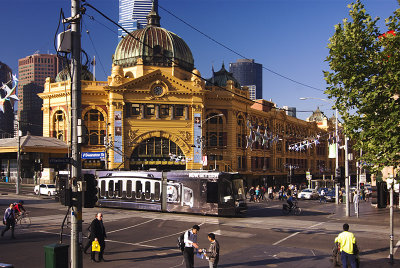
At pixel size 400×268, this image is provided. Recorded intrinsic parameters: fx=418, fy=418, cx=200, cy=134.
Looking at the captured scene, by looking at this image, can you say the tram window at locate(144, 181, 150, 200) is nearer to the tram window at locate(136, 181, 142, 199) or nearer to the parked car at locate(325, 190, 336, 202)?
the tram window at locate(136, 181, 142, 199)

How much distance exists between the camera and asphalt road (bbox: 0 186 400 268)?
16125 millimetres

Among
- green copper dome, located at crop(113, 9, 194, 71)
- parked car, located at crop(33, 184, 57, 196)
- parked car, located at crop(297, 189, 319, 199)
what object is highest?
green copper dome, located at crop(113, 9, 194, 71)

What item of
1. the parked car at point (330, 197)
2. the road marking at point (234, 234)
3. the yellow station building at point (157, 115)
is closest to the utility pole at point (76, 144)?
the road marking at point (234, 234)

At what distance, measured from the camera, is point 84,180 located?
12.7m

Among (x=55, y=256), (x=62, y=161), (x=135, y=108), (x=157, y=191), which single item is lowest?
(x=55, y=256)

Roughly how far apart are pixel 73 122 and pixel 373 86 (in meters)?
11.6

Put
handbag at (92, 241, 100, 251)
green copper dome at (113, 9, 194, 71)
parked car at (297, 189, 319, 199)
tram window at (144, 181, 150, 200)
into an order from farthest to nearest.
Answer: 1. green copper dome at (113, 9, 194, 71)
2. parked car at (297, 189, 319, 199)
3. tram window at (144, 181, 150, 200)
4. handbag at (92, 241, 100, 251)

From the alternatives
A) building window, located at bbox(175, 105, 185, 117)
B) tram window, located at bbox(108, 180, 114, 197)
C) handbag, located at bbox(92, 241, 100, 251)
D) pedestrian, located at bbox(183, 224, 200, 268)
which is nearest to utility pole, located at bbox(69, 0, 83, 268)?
pedestrian, located at bbox(183, 224, 200, 268)

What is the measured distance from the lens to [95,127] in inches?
2435

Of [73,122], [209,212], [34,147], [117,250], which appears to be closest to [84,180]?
[73,122]

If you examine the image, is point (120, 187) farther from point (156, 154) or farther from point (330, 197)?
point (156, 154)

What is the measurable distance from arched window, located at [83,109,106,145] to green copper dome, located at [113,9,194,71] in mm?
10913

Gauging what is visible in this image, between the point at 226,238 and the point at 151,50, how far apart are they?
49.4 metres

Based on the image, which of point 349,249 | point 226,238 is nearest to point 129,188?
point 226,238
